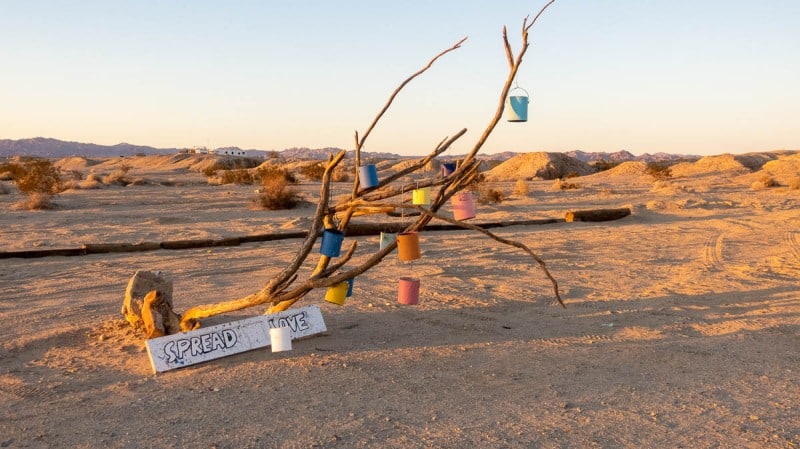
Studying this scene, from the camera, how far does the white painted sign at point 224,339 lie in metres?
4.72

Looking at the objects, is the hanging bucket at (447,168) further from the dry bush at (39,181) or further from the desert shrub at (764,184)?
the desert shrub at (764,184)

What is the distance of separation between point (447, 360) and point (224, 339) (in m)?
1.65

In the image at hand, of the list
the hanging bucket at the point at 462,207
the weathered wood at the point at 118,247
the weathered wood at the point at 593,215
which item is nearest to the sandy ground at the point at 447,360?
the weathered wood at the point at 118,247

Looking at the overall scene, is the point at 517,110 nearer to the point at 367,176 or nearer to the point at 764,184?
the point at 367,176

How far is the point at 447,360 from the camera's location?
499 centimetres

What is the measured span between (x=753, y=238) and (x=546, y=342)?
8368 millimetres

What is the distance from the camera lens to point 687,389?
4410mm

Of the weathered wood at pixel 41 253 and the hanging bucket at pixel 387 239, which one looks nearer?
the hanging bucket at pixel 387 239

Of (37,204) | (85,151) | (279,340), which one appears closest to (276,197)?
(37,204)

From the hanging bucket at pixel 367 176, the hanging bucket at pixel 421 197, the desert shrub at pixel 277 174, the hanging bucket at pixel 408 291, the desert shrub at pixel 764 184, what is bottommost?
the desert shrub at pixel 764 184

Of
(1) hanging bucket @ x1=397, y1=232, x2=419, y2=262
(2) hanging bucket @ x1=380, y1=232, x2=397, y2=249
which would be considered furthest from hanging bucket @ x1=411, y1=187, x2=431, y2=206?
(2) hanging bucket @ x1=380, y1=232, x2=397, y2=249

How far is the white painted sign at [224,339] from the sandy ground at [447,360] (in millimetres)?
80

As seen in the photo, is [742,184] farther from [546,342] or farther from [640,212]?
[546,342]

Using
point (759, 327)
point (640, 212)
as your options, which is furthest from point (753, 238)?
point (759, 327)
